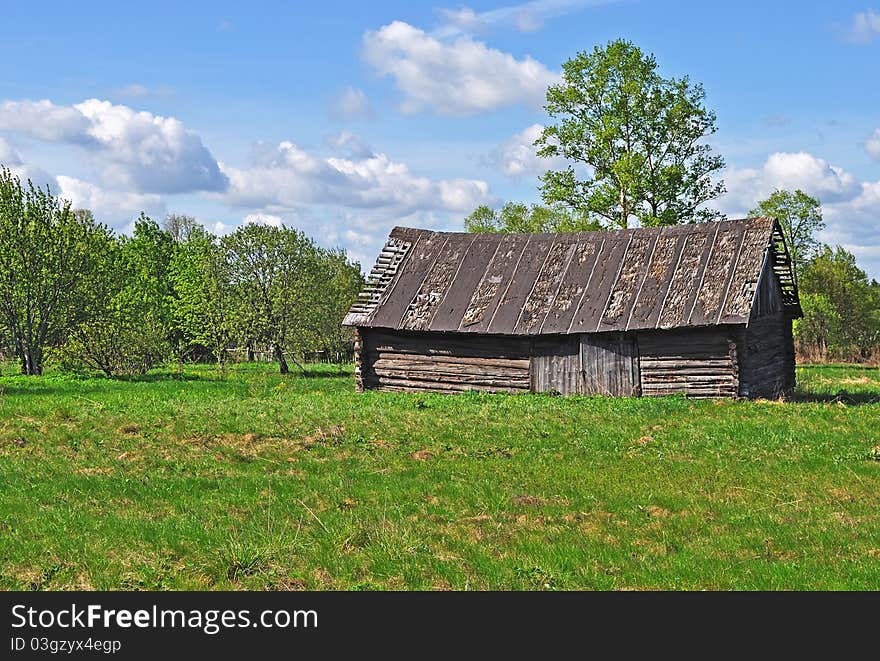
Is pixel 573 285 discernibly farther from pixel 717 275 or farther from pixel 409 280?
pixel 409 280

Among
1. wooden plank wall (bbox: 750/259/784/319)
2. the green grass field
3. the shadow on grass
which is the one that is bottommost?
the green grass field

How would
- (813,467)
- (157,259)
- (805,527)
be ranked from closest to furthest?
1. (805,527)
2. (813,467)
3. (157,259)

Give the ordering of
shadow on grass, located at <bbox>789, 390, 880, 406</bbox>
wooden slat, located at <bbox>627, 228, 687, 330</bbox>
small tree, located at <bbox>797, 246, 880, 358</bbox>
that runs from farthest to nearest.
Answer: small tree, located at <bbox>797, 246, 880, 358</bbox> < wooden slat, located at <bbox>627, 228, 687, 330</bbox> < shadow on grass, located at <bbox>789, 390, 880, 406</bbox>

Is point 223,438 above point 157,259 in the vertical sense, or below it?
below

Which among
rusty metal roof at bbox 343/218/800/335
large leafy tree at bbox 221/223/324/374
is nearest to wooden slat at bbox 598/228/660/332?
rusty metal roof at bbox 343/218/800/335

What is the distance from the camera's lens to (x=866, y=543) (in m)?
11.2

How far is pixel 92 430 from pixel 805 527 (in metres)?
14.1

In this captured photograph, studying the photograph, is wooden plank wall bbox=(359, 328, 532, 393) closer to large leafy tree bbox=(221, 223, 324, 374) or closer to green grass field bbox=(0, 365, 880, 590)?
green grass field bbox=(0, 365, 880, 590)

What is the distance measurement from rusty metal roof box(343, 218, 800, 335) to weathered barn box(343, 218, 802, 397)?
0.05 m

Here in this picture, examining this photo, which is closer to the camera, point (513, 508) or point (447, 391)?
point (513, 508)

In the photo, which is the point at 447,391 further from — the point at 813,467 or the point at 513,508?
the point at 513,508

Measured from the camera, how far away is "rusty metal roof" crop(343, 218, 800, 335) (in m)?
28.5
